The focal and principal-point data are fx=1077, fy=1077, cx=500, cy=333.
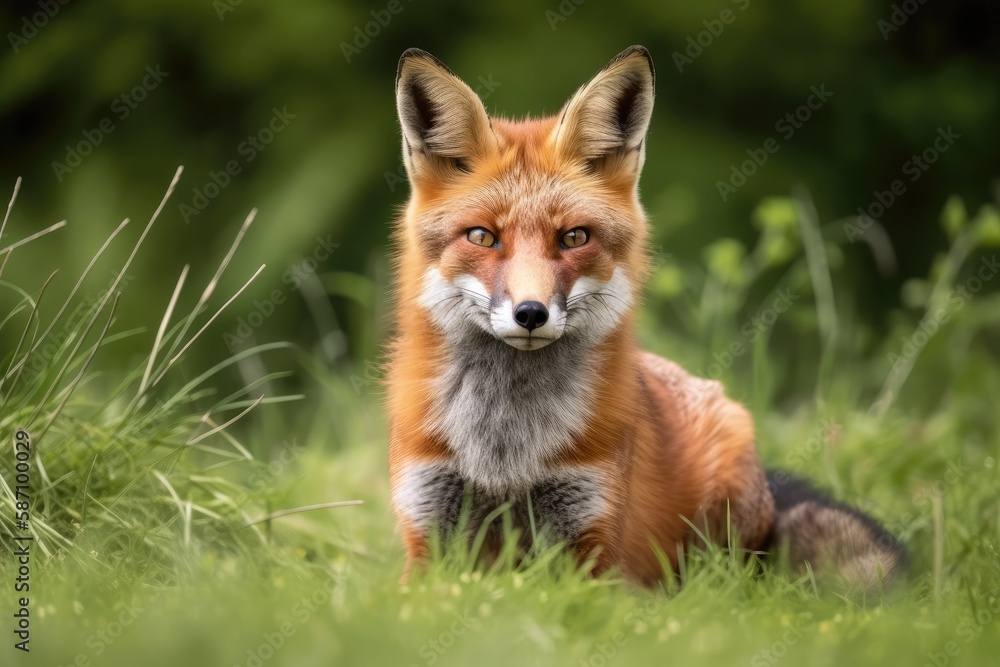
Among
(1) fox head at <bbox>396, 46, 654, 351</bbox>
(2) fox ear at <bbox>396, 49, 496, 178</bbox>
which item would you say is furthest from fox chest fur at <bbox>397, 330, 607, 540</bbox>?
(2) fox ear at <bbox>396, 49, 496, 178</bbox>

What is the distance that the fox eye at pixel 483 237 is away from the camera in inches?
130

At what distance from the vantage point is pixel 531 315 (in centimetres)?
304

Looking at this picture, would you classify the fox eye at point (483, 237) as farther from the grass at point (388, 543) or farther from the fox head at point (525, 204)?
the grass at point (388, 543)

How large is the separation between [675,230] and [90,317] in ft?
14.7

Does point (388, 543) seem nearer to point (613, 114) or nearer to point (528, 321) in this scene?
point (528, 321)

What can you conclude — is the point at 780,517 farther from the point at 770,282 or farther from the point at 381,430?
the point at 770,282

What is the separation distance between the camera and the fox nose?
3.03m
